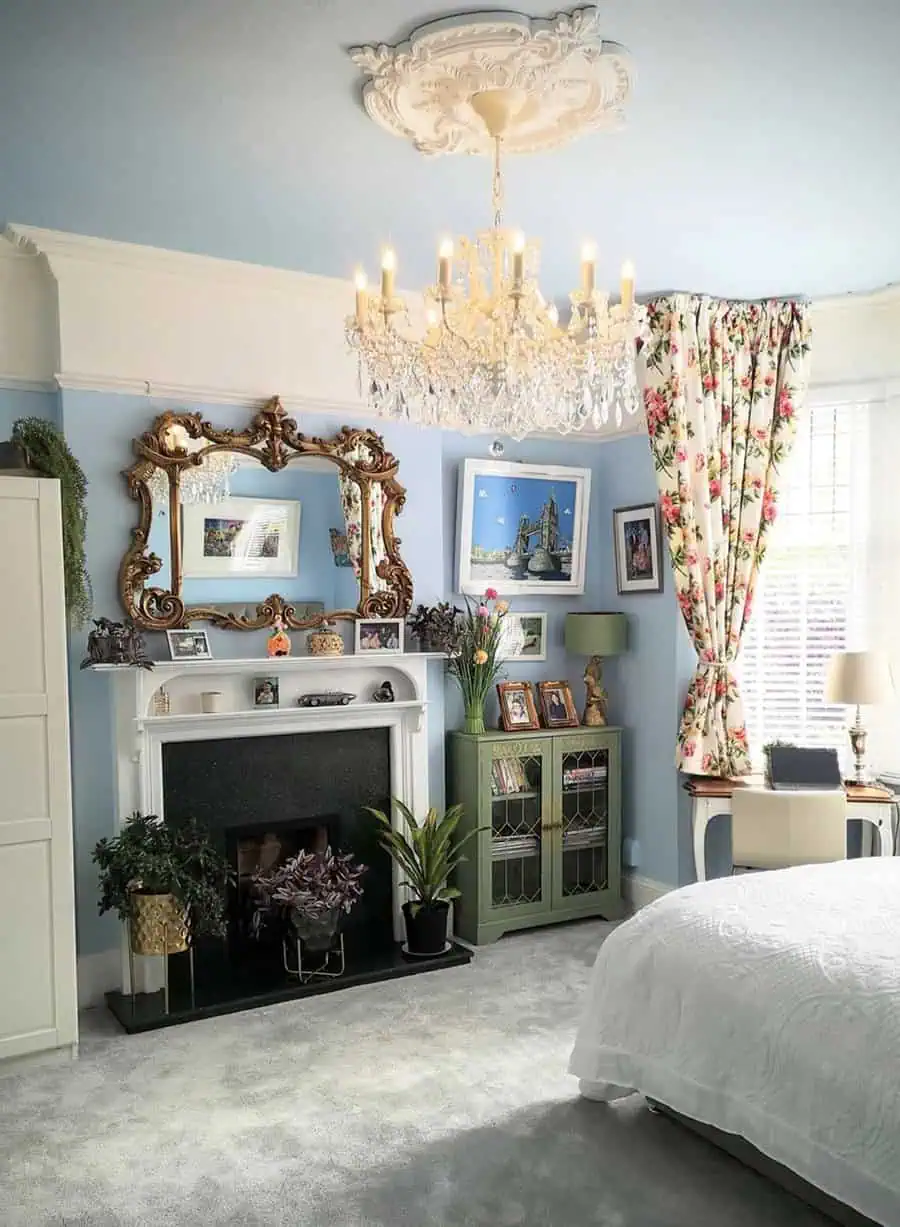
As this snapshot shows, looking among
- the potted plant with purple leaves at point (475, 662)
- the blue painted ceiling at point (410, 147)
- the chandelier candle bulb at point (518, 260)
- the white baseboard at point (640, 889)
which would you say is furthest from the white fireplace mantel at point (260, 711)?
the chandelier candle bulb at point (518, 260)

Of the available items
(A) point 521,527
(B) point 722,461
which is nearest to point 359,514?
(A) point 521,527

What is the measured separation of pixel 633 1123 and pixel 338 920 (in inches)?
65.5

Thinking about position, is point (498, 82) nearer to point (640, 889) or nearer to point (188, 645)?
point (188, 645)

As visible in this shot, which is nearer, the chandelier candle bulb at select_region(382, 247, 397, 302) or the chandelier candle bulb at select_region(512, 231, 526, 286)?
the chandelier candle bulb at select_region(512, 231, 526, 286)

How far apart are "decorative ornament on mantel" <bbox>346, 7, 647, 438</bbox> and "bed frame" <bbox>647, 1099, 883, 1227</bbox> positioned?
2.06 meters

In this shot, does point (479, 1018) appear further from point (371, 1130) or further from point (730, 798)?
point (730, 798)

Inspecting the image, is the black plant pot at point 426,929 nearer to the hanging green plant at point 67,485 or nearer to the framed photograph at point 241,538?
the framed photograph at point 241,538

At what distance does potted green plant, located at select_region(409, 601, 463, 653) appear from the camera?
482cm

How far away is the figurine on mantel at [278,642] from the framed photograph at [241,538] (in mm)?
217

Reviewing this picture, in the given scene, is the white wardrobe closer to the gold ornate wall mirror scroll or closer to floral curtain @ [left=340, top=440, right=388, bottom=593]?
the gold ornate wall mirror scroll

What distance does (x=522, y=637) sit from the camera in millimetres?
5414

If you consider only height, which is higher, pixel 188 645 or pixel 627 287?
pixel 627 287

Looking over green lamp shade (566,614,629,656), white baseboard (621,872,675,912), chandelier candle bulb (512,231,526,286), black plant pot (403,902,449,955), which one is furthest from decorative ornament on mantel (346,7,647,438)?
white baseboard (621,872,675,912)

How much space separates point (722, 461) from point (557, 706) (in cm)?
144
